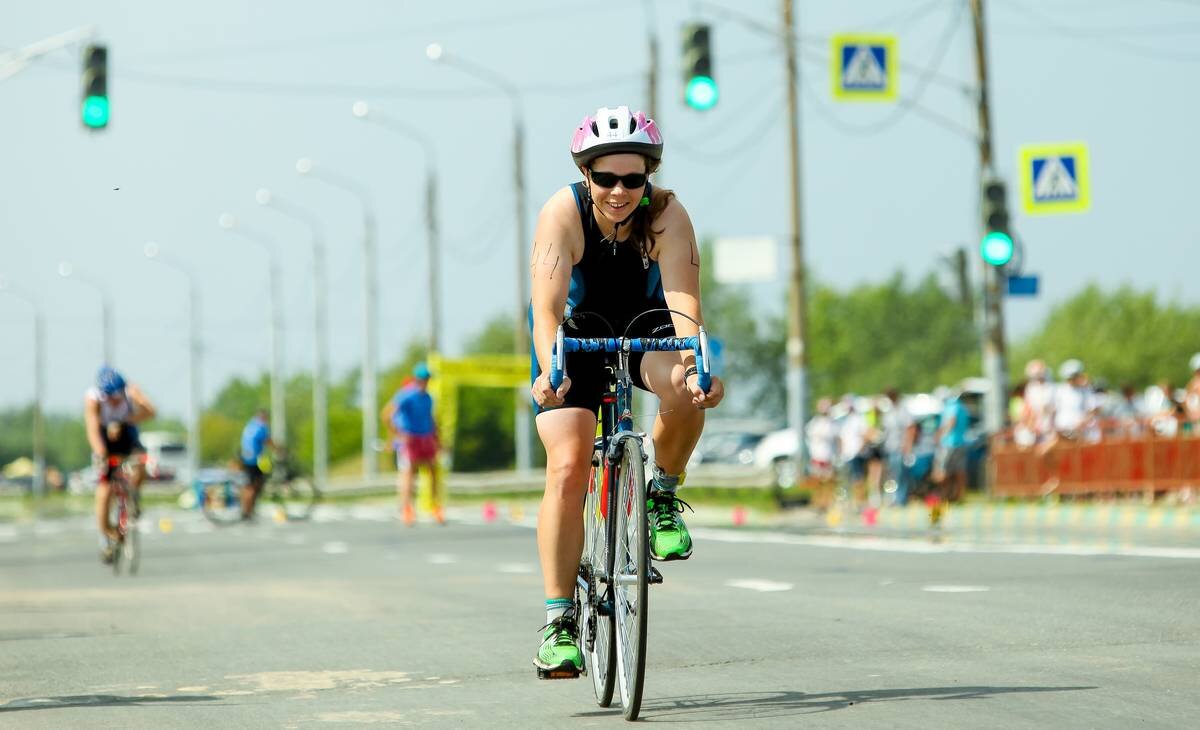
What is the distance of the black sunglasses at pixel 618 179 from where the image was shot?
6.72m

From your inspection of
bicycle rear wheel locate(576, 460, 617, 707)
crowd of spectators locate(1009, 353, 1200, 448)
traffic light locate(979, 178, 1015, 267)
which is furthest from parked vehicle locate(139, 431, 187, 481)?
bicycle rear wheel locate(576, 460, 617, 707)

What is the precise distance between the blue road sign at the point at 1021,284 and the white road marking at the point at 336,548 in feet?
27.6

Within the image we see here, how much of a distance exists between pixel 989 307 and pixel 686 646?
1845 centimetres

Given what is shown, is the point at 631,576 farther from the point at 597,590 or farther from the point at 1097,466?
the point at 1097,466

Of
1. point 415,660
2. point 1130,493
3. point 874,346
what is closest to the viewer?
point 415,660

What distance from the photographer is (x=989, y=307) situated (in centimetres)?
2656

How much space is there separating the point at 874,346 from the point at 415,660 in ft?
443

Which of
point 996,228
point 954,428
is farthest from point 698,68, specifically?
point 954,428

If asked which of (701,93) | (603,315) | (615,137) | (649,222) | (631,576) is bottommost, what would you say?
(631,576)

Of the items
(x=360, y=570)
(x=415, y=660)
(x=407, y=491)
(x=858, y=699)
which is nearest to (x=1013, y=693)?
(x=858, y=699)

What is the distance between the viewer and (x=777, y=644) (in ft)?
28.7

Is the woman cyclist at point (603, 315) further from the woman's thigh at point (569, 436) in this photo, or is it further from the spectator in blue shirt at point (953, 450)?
the spectator in blue shirt at point (953, 450)

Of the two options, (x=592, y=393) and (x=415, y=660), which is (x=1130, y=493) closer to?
(x=415, y=660)

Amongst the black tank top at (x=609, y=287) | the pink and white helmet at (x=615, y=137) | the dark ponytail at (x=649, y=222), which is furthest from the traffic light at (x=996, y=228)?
the pink and white helmet at (x=615, y=137)
